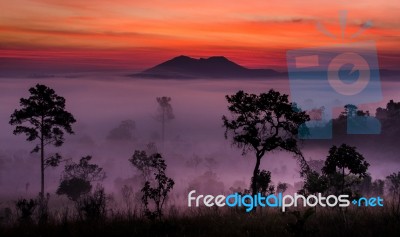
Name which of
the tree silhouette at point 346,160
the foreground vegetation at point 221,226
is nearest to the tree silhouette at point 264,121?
the tree silhouette at point 346,160

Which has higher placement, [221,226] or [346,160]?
[346,160]

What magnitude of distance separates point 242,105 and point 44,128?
2859 centimetres

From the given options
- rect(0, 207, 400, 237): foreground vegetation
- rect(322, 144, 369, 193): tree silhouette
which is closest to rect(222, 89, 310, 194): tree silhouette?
rect(322, 144, 369, 193): tree silhouette

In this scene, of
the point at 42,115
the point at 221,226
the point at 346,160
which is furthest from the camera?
the point at 42,115

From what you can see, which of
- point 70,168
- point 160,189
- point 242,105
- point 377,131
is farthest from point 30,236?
point 377,131

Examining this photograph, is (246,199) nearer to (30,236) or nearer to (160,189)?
(160,189)

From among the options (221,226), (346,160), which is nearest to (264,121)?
(346,160)

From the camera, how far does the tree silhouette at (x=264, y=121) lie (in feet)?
107

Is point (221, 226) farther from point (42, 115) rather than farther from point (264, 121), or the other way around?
point (42, 115)

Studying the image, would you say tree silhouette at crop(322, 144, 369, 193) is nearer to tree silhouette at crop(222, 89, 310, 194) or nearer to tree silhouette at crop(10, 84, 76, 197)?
tree silhouette at crop(222, 89, 310, 194)

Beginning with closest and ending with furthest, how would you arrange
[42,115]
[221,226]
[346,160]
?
[221,226] → [346,160] → [42,115]

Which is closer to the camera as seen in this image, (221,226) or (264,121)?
(221,226)

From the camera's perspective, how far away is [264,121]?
32656 mm

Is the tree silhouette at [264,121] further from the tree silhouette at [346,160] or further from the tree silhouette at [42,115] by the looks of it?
the tree silhouette at [42,115]
